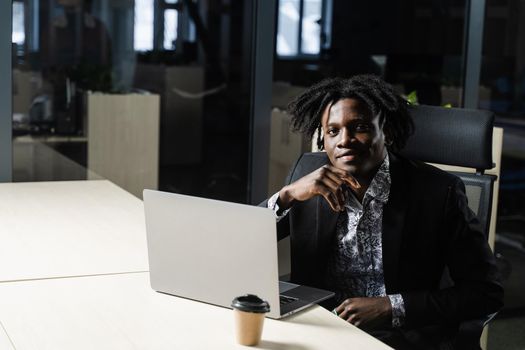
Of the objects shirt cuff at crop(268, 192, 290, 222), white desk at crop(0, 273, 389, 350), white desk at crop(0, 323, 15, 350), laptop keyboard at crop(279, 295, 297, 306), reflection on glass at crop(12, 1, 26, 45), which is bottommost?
white desk at crop(0, 323, 15, 350)

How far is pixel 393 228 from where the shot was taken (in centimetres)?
224

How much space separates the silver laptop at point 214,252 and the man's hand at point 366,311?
0.33ft

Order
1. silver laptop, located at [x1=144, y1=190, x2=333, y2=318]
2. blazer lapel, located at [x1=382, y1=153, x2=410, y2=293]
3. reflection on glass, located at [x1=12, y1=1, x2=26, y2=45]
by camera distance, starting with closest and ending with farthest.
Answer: silver laptop, located at [x1=144, y1=190, x2=333, y2=318] < blazer lapel, located at [x1=382, y1=153, x2=410, y2=293] < reflection on glass, located at [x1=12, y1=1, x2=26, y2=45]

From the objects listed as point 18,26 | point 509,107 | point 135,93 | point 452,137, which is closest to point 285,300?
point 452,137

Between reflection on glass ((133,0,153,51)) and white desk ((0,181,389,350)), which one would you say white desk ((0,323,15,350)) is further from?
reflection on glass ((133,0,153,51))

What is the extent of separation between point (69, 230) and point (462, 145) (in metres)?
1.34

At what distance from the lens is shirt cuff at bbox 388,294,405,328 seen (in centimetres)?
217

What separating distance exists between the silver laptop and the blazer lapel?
282 millimetres

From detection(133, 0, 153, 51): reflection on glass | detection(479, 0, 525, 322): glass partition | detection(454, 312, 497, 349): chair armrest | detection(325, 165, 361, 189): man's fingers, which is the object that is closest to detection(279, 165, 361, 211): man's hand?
detection(325, 165, 361, 189): man's fingers

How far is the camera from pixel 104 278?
2.19 m

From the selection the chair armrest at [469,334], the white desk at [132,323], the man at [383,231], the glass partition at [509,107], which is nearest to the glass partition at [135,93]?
the glass partition at [509,107]

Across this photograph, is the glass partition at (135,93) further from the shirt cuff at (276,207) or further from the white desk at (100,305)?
the shirt cuff at (276,207)

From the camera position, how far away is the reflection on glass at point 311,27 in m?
4.07

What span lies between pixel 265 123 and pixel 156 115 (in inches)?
22.1
